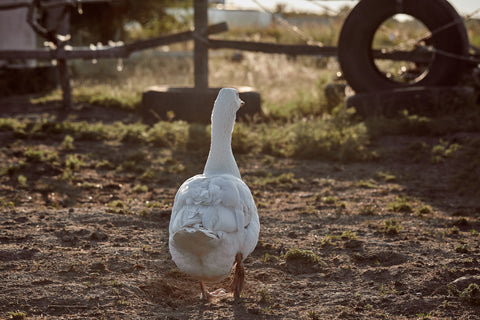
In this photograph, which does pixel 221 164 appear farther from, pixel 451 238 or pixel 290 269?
pixel 451 238

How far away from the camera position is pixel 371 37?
11.0m

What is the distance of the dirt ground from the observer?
12.6 feet

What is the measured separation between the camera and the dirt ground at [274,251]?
384 centimetres

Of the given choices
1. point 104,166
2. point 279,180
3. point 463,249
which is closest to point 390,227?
point 463,249

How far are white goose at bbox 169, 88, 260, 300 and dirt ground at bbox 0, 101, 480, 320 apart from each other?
0.90 feet

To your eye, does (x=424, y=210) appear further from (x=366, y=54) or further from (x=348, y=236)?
(x=366, y=54)

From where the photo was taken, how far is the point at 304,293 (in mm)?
4098

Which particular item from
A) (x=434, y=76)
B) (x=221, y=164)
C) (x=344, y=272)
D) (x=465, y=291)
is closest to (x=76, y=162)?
(x=221, y=164)

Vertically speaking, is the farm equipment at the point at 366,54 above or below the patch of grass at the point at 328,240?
above

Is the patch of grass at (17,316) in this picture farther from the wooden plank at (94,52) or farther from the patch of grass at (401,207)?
the wooden plank at (94,52)

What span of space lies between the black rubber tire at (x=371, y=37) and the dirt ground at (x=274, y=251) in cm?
344

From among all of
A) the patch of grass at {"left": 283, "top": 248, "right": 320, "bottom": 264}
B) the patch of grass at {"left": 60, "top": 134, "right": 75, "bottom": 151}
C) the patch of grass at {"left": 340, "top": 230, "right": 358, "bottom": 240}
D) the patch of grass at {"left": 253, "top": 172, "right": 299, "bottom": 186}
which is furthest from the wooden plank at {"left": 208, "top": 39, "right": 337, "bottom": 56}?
the patch of grass at {"left": 283, "top": 248, "right": 320, "bottom": 264}

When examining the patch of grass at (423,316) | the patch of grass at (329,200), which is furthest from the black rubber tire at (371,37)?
the patch of grass at (423,316)

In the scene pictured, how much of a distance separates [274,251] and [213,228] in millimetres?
1378
